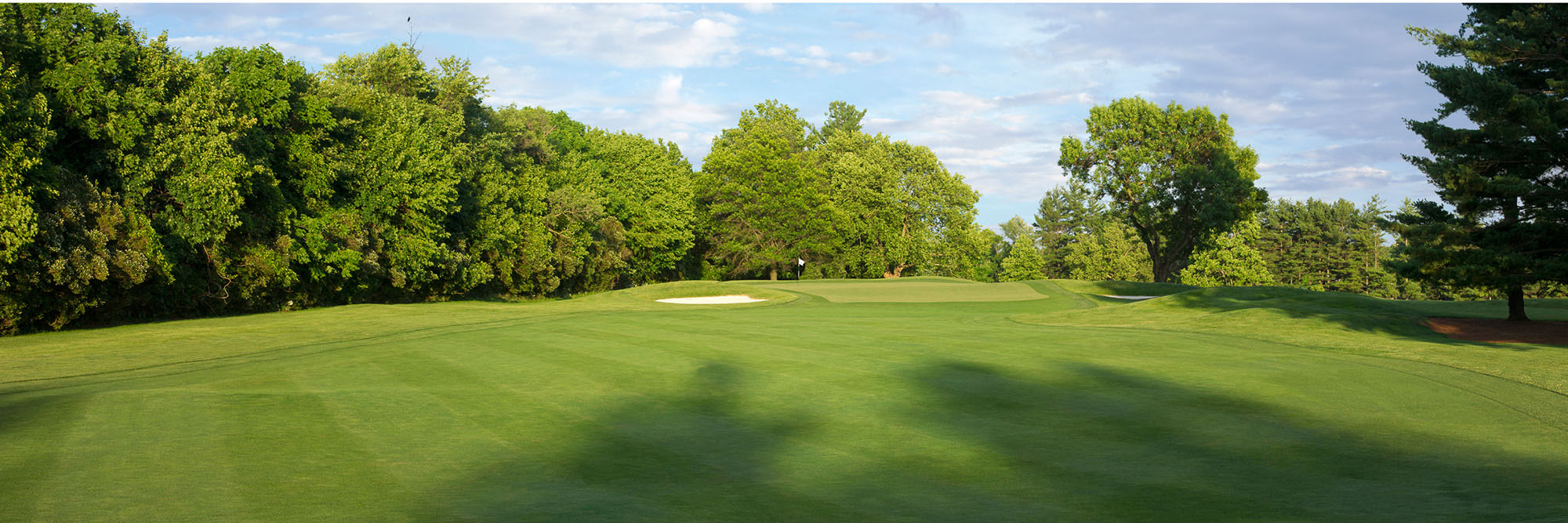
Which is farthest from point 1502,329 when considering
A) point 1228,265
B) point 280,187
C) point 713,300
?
point 1228,265

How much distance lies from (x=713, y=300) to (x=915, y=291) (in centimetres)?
984

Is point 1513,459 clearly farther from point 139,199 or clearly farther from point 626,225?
point 626,225

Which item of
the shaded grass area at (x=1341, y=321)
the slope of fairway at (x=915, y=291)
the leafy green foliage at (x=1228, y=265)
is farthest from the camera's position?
the leafy green foliage at (x=1228, y=265)

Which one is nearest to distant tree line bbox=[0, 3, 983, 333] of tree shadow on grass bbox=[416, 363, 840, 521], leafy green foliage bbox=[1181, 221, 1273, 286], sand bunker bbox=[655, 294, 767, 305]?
sand bunker bbox=[655, 294, 767, 305]

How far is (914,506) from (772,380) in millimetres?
6136

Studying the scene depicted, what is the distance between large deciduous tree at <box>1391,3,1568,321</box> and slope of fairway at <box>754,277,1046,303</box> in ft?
58.9

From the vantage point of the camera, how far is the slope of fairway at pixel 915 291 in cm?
3809

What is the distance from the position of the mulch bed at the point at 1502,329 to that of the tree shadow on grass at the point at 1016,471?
565 inches

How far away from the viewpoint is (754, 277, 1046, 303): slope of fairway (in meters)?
38.1

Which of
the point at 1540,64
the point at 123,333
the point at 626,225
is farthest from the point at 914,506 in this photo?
the point at 626,225

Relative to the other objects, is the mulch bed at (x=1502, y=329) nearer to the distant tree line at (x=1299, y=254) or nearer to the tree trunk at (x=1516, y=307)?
the tree trunk at (x=1516, y=307)

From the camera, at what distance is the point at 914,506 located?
6.39 m

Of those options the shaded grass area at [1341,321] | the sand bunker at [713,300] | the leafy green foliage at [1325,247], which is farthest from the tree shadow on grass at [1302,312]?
the leafy green foliage at [1325,247]

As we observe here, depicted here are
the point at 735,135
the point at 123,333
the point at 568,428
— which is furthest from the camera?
the point at 735,135
